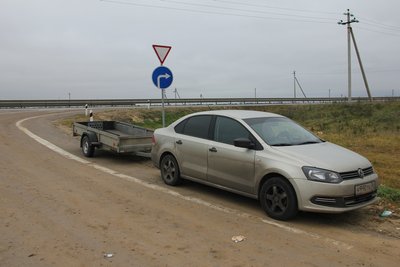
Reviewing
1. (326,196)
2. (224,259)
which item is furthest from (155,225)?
(326,196)

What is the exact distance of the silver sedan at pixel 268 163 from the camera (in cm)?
595

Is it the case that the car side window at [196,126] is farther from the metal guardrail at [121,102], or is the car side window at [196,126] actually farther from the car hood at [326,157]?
the metal guardrail at [121,102]

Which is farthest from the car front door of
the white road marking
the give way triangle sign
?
the give way triangle sign

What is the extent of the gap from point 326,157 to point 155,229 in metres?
2.58

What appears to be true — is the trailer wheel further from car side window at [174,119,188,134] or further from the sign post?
car side window at [174,119,188,134]

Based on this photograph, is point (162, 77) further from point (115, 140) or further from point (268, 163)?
point (268, 163)

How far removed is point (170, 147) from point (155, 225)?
2.66 meters

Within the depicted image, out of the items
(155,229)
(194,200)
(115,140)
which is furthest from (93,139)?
(155,229)

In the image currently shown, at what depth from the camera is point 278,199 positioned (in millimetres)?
6281

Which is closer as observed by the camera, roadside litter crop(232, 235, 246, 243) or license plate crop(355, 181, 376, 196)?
roadside litter crop(232, 235, 246, 243)

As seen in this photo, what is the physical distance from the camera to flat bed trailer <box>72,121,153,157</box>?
10.6 meters

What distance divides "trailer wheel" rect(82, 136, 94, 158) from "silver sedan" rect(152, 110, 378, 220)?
3.49m

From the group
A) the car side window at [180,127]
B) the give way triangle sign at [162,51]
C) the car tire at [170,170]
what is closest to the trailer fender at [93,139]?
the give way triangle sign at [162,51]

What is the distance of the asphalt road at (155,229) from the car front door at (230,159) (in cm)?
38
